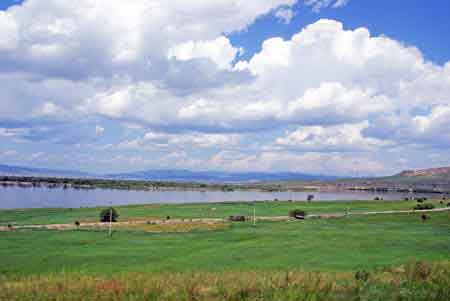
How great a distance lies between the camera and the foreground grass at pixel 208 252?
2806 centimetres

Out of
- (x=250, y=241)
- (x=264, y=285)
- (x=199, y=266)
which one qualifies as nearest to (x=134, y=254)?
(x=199, y=266)

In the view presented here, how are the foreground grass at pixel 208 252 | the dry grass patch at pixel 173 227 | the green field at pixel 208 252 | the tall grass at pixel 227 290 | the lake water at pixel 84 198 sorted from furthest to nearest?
1. the lake water at pixel 84 198
2. the dry grass patch at pixel 173 227
3. the foreground grass at pixel 208 252
4. the green field at pixel 208 252
5. the tall grass at pixel 227 290

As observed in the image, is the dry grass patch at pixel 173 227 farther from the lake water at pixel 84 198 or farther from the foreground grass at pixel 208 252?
the lake water at pixel 84 198

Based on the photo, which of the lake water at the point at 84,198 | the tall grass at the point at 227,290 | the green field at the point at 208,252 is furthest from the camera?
the lake water at the point at 84,198

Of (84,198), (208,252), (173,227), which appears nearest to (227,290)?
(208,252)

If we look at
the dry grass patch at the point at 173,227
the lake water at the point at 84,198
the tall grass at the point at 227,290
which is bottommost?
the lake water at the point at 84,198

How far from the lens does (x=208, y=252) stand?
35.1 m

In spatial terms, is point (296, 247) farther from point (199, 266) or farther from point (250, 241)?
point (199, 266)

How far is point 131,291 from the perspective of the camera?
11.6m

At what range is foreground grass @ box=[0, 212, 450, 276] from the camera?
2806 centimetres

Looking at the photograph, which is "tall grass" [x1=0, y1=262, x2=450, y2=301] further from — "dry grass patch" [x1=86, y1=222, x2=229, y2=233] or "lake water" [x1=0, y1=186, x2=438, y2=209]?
"lake water" [x1=0, y1=186, x2=438, y2=209]

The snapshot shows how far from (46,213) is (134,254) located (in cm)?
5495

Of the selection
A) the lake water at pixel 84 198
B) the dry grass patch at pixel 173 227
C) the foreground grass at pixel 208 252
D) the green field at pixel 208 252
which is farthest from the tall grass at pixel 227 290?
the lake water at pixel 84 198

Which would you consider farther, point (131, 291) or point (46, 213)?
point (46, 213)
